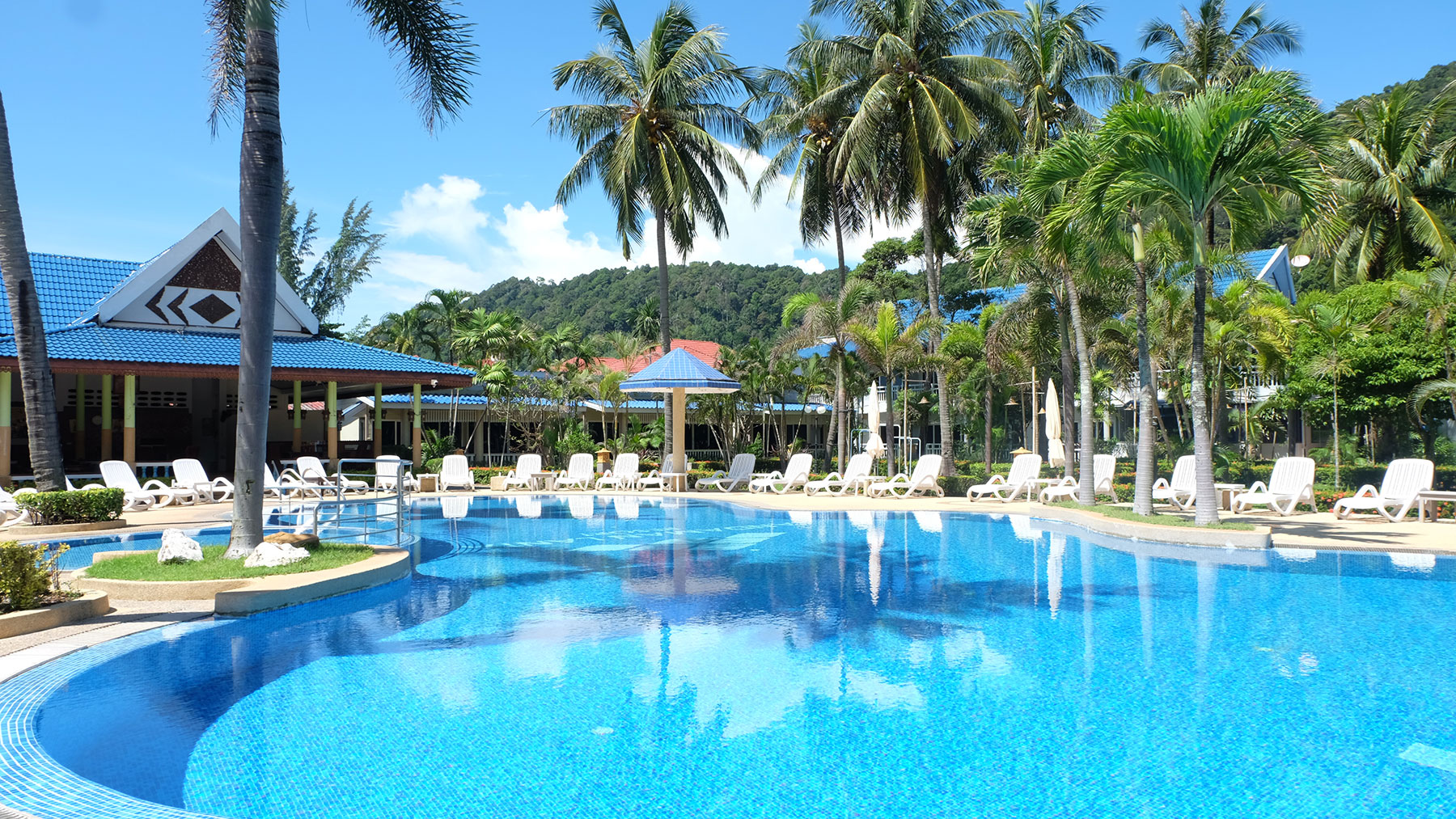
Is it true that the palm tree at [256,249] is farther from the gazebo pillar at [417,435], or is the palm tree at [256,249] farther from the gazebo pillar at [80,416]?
the gazebo pillar at [80,416]

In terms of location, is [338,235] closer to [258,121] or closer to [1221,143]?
[258,121]

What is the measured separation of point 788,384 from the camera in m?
31.2

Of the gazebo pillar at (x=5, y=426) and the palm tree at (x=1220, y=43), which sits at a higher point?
the palm tree at (x=1220, y=43)

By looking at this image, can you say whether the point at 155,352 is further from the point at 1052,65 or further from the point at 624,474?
the point at 1052,65

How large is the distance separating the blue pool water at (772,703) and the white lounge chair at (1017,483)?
893cm

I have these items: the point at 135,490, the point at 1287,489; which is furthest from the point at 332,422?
the point at 1287,489

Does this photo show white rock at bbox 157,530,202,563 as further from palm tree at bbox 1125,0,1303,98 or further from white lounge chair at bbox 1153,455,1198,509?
palm tree at bbox 1125,0,1303,98

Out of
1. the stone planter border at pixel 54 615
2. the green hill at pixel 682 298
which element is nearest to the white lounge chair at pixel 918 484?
the stone planter border at pixel 54 615

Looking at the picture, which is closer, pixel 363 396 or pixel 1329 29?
pixel 1329 29

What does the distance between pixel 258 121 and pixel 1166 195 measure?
1173cm

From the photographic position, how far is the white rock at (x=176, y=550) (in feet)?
29.8

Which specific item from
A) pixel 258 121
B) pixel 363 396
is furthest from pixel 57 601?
pixel 363 396

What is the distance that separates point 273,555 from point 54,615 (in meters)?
2.32

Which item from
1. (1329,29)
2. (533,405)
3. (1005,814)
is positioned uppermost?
(1329,29)
